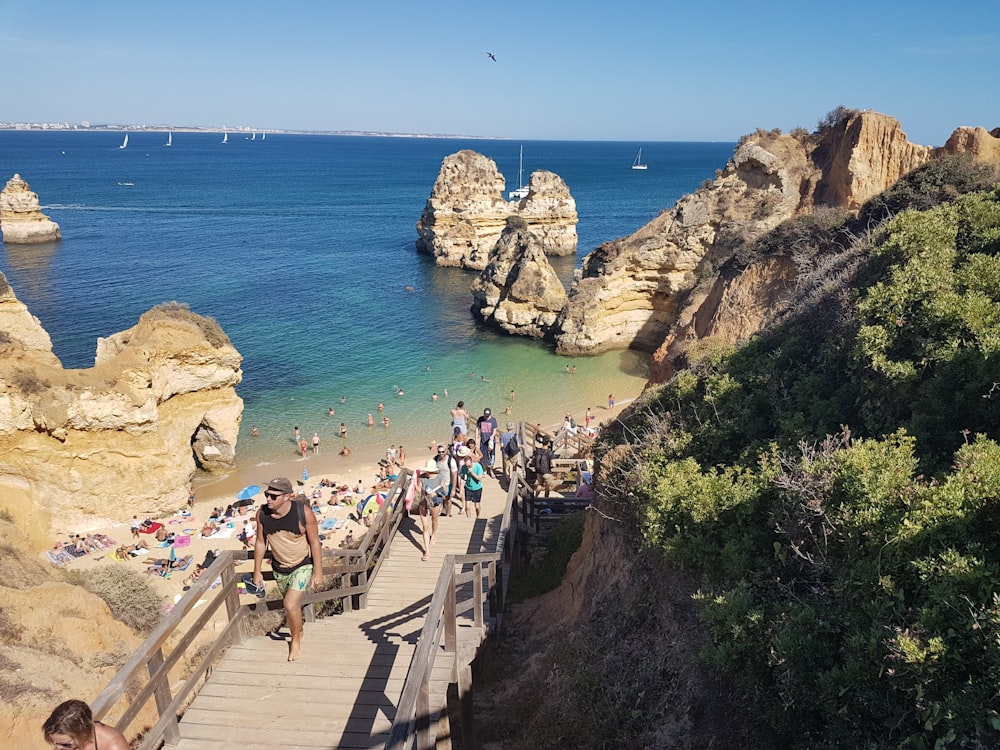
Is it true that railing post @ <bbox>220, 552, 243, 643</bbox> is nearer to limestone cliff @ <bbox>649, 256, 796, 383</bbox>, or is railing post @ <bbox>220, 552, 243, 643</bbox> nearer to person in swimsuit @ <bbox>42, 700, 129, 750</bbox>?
person in swimsuit @ <bbox>42, 700, 129, 750</bbox>

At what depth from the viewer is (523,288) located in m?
34.8

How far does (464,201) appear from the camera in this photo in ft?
190

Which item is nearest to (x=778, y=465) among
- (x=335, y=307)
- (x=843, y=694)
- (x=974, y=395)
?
(x=974, y=395)

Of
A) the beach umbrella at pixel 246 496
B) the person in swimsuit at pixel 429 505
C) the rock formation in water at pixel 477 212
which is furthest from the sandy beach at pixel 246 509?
the rock formation in water at pixel 477 212

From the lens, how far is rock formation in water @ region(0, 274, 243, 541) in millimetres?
15242

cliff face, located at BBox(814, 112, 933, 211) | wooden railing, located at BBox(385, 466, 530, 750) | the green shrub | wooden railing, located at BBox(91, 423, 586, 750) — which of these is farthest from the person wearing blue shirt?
cliff face, located at BBox(814, 112, 933, 211)

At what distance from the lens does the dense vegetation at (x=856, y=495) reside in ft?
13.2

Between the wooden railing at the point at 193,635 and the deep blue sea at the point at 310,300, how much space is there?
14899 mm

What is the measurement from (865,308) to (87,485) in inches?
701

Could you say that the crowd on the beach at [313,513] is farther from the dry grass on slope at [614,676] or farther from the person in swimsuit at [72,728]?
→ the dry grass on slope at [614,676]

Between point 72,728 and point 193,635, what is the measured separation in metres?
1.72

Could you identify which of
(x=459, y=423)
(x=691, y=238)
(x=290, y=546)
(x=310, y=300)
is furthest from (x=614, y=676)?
(x=310, y=300)

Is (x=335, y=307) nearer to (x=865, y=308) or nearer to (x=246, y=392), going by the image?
(x=246, y=392)

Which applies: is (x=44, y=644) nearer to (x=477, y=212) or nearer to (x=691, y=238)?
(x=691, y=238)
